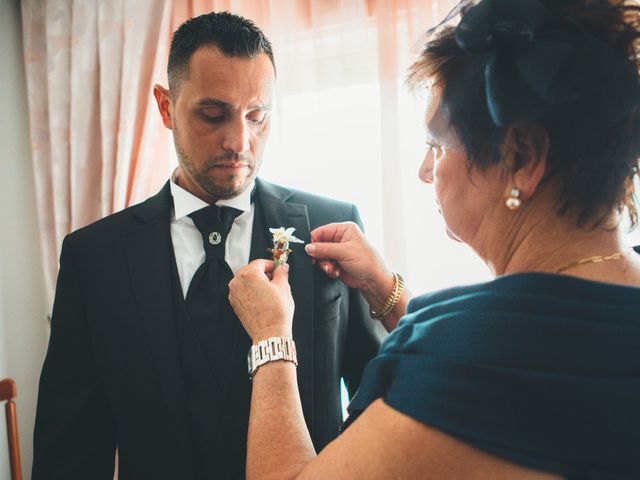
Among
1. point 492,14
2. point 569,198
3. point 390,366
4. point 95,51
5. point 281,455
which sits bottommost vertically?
point 281,455

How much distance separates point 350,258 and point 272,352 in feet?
1.21

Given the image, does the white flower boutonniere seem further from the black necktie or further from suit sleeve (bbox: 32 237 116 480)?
suit sleeve (bbox: 32 237 116 480)

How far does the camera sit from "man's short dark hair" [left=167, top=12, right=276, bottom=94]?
4.31 feet

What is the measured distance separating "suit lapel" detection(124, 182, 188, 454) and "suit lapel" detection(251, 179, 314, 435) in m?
0.24

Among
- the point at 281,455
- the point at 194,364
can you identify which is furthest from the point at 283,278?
the point at 281,455

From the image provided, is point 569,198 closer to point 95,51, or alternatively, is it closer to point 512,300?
point 512,300

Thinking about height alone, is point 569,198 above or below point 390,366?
above

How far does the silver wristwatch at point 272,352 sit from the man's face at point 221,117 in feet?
1.62

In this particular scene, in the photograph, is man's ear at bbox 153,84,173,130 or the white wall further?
the white wall

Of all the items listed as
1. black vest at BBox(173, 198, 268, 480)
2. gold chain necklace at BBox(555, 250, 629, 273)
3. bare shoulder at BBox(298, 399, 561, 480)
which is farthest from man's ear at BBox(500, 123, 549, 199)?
black vest at BBox(173, 198, 268, 480)

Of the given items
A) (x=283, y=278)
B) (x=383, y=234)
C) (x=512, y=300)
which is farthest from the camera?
(x=383, y=234)

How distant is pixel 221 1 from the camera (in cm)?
248

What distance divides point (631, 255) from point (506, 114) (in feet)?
1.09

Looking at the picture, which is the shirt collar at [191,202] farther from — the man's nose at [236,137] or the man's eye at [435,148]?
the man's eye at [435,148]
